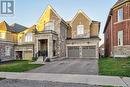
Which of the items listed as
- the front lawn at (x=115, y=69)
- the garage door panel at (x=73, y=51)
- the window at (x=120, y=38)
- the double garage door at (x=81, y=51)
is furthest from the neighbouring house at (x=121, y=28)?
the garage door panel at (x=73, y=51)

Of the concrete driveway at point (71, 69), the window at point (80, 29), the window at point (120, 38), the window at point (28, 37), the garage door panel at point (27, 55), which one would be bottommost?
the concrete driveway at point (71, 69)

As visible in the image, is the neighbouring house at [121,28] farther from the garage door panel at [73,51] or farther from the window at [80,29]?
the garage door panel at [73,51]

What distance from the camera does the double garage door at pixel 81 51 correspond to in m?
35.2

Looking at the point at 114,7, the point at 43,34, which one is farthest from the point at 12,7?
the point at 114,7

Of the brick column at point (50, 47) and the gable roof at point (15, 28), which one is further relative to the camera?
the gable roof at point (15, 28)

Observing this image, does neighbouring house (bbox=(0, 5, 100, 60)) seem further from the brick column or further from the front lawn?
the front lawn

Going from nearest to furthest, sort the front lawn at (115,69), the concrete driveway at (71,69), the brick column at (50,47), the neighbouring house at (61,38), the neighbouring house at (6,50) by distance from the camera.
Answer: the front lawn at (115,69), the concrete driveway at (71,69), the brick column at (50,47), the neighbouring house at (61,38), the neighbouring house at (6,50)

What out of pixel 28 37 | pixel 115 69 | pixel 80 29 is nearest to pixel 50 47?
pixel 80 29

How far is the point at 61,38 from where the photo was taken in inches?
1371

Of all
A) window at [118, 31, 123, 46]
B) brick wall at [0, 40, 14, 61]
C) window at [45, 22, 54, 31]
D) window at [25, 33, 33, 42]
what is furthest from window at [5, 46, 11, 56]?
window at [118, 31, 123, 46]

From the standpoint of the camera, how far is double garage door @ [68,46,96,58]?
35.2m

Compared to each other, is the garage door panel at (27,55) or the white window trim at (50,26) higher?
the white window trim at (50,26)

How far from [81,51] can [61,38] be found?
15.3 ft

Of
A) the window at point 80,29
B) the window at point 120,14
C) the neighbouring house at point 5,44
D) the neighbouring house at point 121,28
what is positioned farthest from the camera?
the window at point 80,29
